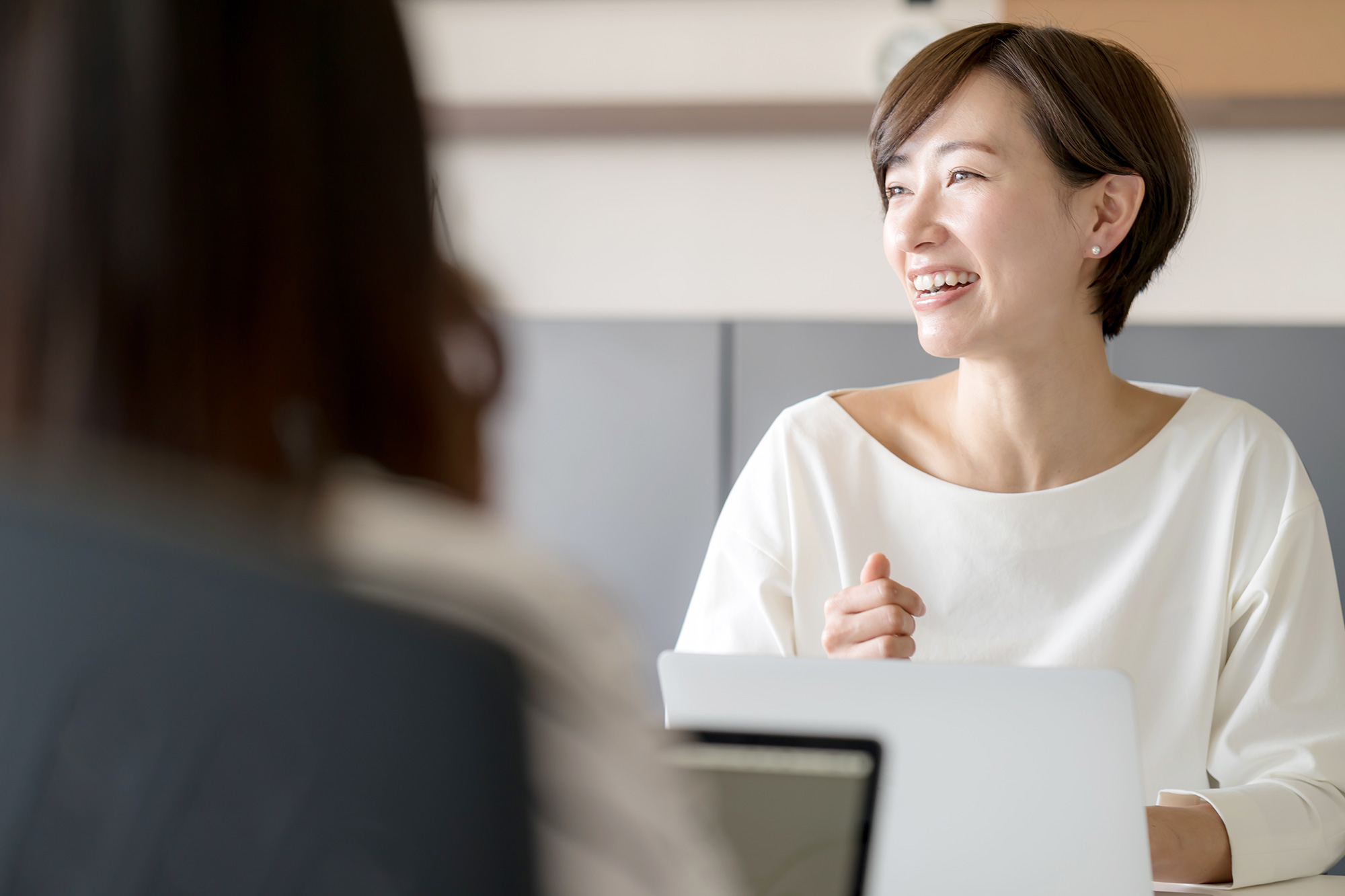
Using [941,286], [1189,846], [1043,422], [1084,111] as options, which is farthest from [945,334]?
[1189,846]

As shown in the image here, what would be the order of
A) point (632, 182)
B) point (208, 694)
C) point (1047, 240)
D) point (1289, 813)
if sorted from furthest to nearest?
point (632, 182)
point (1047, 240)
point (1289, 813)
point (208, 694)

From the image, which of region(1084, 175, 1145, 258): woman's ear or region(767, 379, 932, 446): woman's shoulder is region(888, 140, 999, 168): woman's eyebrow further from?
region(767, 379, 932, 446): woman's shoulder

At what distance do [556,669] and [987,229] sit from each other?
110cm

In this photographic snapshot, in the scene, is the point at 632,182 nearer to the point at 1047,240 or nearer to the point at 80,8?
the point at 1047,240

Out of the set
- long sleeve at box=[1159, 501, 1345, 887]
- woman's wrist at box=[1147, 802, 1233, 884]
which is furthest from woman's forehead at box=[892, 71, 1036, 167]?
woman's wrist at box=[1147, 802, 1233, 884]

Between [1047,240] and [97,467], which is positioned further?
[1047,240]

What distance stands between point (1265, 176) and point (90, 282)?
2155 millimetres

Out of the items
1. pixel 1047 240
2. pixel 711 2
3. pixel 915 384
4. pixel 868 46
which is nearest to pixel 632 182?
pixel 711 2

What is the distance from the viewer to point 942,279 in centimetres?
133

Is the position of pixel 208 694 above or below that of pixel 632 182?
below

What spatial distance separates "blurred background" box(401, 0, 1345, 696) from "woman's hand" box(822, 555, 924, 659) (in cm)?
86

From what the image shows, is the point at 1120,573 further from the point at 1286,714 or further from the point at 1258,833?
the point at 1258,833

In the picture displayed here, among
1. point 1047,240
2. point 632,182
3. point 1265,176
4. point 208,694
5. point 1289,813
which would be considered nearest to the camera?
point 208,694

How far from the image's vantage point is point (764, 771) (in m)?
0.60
